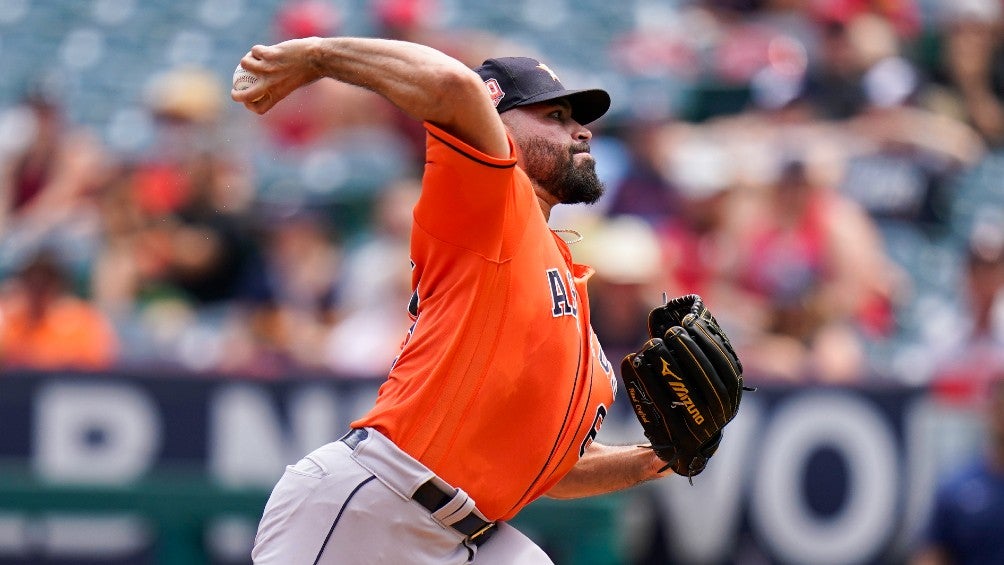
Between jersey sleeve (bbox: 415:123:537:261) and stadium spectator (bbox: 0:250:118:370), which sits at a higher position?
jersey sleeve (bbox: 415:123:537:261)

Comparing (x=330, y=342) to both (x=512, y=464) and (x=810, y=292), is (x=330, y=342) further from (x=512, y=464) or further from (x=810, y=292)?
(x=512, y=464)

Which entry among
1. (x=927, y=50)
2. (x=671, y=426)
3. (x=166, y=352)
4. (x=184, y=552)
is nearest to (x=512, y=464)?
(x=671, y=426)

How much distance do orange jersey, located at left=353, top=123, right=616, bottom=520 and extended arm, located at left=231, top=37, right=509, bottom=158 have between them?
0.09m

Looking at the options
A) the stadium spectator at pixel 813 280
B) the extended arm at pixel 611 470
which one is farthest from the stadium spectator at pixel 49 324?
the extended arm at pixel 611 470

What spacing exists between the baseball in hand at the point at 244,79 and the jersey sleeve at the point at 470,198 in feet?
1.37

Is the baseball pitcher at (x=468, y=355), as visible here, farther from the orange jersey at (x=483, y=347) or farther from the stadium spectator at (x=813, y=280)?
the stadium spectator at (x=813, y=280)

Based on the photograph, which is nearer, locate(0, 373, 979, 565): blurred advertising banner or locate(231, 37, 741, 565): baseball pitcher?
locate(231, 37, 741, 565): baseball pitcher

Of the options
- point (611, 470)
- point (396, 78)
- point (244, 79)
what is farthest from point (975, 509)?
point (244, 79)

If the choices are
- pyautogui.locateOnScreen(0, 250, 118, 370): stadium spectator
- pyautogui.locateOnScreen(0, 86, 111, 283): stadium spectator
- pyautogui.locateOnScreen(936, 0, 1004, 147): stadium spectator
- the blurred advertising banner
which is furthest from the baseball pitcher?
pyautogui.locateOnScreen(936, 0, 1004, 147): stadium spectator

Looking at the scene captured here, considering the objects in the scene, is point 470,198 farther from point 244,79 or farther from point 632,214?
point 632,214

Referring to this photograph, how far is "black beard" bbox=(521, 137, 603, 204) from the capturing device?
386 centimetres

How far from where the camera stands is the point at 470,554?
378 centimetres

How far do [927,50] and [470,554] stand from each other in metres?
7.03

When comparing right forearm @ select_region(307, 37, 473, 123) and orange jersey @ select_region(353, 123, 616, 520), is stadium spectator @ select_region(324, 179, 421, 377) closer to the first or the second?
orange jersey @ select_region(353, 123, 616, 520)
